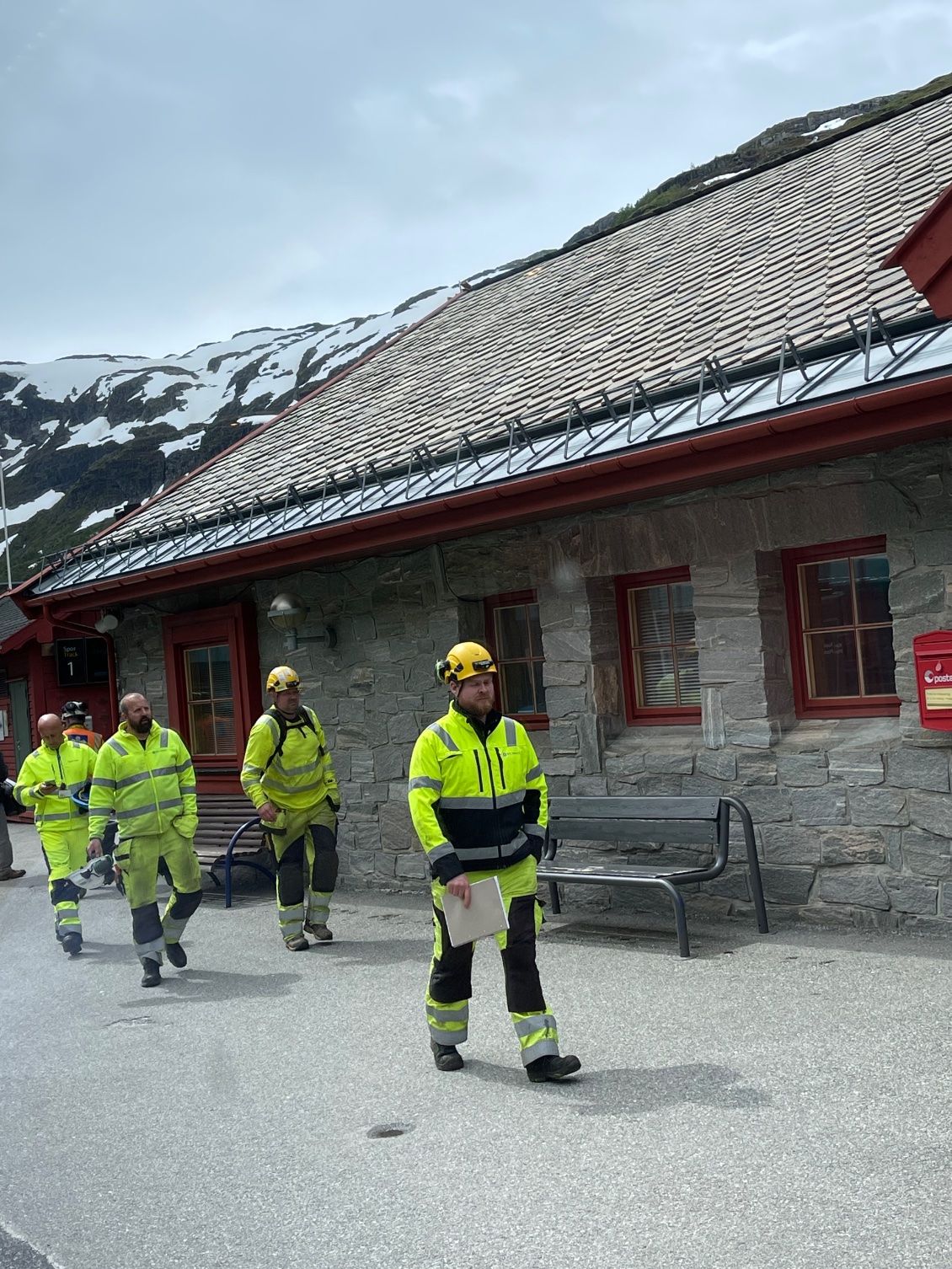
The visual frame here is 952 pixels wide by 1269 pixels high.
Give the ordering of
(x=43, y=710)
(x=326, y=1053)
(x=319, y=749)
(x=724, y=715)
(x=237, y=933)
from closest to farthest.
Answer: (x=326, y=1053), (x=724, y=715), (x=319, y=749), (x=237, y=933), (x=43, y=710)

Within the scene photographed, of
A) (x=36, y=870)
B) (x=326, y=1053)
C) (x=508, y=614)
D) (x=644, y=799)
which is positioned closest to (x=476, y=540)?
(x=508, y=614)

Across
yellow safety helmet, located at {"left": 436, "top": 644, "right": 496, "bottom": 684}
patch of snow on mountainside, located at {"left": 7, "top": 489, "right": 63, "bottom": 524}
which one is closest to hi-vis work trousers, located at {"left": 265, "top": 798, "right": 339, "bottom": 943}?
yellow safety helmet, located at {"left": 436, "top": 644, "right": 496, "bottom": 684}

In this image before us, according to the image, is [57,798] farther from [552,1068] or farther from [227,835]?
[552,1068]

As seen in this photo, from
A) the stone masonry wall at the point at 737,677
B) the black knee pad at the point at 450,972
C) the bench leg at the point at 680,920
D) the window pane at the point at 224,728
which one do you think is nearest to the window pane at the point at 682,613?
the stone masonry wall at the point at 737,677

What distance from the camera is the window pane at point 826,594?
714cm

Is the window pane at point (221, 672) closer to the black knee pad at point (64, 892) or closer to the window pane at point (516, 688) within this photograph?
the black knee pad at point (64, 892)

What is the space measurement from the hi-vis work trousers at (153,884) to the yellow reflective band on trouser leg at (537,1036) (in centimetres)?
327

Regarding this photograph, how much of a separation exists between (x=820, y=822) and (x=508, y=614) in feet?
9.86

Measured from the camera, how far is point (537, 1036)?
484cm

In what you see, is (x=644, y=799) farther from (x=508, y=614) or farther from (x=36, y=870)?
(x=36, y=870)

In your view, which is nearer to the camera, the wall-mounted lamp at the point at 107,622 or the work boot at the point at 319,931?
the work boot at the point at 319,931

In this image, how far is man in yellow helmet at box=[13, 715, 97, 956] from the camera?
360 inches

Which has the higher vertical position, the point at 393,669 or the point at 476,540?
the point at 476,540

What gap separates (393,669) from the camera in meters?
9.52
